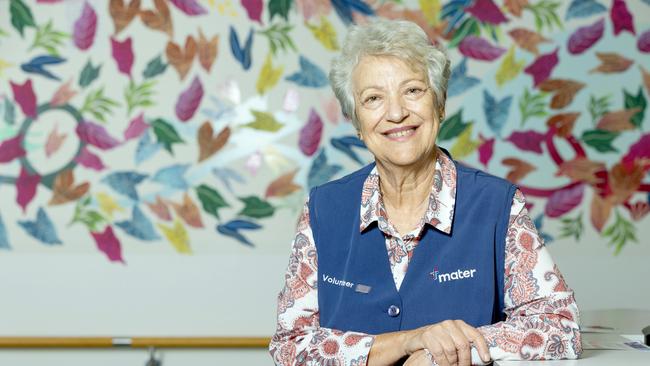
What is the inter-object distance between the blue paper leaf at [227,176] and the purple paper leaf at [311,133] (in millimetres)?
251

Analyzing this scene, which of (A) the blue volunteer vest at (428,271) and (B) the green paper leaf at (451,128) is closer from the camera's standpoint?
(A) the blue volunteer vest at (428,271)

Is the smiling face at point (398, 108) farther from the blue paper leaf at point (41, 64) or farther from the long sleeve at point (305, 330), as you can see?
the blue paper leaf at point (41, 64)

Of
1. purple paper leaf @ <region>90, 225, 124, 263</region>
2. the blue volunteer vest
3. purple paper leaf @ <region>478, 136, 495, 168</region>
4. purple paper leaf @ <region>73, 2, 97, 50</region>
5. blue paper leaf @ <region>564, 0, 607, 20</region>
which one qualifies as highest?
blue paper leaf @ <region>564, 0, 607, 20</region>

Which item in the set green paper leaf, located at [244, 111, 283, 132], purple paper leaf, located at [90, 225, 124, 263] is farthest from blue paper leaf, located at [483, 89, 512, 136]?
purple paper leaf, located at [90, 225, 124, 263]

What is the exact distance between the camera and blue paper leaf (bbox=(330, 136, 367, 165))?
3.35 metres

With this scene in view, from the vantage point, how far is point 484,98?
11.0 feet

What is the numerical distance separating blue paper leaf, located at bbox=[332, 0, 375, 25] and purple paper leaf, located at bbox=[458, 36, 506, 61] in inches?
14.0

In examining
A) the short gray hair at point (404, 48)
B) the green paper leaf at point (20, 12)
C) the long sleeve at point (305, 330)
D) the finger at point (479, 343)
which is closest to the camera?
the finger at point (479, 343)

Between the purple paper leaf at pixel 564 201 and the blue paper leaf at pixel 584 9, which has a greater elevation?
the blue paper leaf at pixel 584 9

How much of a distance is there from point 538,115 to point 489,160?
0.24m

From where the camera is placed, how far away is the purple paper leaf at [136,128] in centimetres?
334

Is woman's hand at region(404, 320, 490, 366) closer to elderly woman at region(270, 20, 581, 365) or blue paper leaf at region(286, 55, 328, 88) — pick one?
elderly woman at region(270, 20, 581, 365)

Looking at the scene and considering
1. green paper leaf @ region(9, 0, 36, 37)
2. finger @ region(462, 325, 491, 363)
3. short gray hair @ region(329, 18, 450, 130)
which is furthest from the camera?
green paper leaf @ region(9, 0, 36, 37)

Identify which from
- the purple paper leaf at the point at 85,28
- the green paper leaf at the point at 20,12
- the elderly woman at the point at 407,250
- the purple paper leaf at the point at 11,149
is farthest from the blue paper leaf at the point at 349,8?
the elderly woman at the point at 407,250
